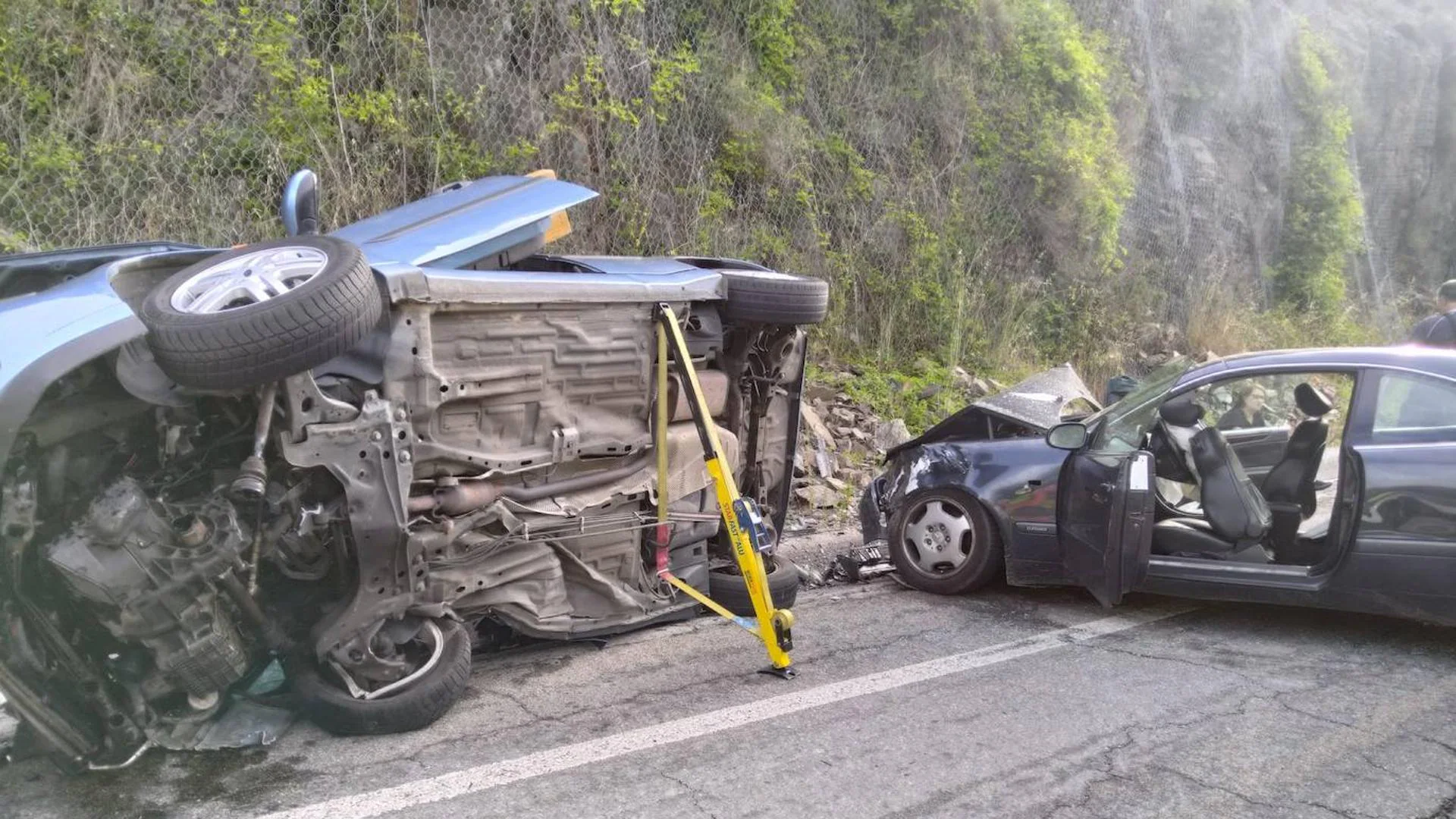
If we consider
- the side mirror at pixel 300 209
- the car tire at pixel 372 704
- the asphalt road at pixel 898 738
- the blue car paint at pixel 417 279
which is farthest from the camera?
the side mirror at pixel 300 209

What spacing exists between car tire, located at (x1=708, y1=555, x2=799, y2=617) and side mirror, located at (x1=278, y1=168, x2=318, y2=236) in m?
2.33

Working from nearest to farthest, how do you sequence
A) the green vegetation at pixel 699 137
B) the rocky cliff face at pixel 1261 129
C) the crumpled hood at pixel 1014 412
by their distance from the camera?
the crumpled hood at pixel 1014 412
the green vegetation at pixel 699 137
the rocky cliff face at pixel 1261 129

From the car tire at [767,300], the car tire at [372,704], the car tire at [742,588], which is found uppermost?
the car tire at [767,300]

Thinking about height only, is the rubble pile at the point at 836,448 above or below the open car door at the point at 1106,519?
below

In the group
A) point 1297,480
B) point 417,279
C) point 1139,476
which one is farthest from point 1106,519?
point 417,279

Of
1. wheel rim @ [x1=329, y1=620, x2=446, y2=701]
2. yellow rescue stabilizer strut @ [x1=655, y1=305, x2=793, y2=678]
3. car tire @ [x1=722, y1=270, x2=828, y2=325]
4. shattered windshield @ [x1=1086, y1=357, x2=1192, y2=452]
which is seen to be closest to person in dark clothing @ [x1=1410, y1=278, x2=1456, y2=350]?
shattered windshield @ [x1=1086, y1=357, x2=1192, y2=452]

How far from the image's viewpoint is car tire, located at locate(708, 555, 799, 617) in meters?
5.23

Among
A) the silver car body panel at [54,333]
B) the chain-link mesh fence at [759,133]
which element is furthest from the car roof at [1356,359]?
the chain-link mesh fence at [759,133]

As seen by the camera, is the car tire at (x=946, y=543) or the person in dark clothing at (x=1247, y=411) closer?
the car tire at (x=946, y=543)

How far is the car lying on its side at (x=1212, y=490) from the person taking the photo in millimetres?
4793

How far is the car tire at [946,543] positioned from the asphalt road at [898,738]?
0.53 metres

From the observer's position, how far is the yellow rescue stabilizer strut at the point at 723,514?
4387 mm

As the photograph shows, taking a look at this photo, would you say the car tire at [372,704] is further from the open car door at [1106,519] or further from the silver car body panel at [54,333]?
the open car door at [1106,519]

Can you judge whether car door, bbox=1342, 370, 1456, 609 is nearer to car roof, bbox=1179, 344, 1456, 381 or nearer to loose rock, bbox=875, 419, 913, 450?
car roof, bbox=1179, 344, 1456, 381
